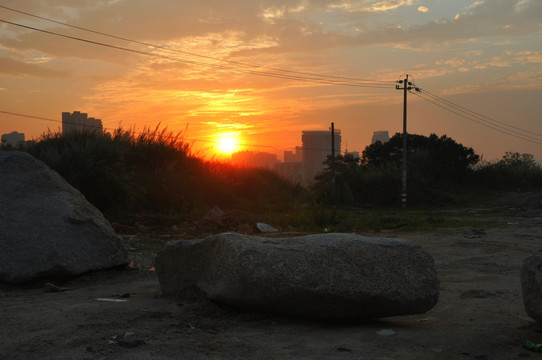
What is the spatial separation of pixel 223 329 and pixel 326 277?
0.88 meters

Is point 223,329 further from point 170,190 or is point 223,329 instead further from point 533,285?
point 170,190

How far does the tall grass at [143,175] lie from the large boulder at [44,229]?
7156 mm

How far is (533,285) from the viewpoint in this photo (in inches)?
159

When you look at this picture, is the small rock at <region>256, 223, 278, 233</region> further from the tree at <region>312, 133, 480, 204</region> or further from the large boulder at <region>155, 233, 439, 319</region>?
the tree at <region>312, 133, 480, 204</region>

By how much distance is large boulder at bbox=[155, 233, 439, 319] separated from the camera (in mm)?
4188

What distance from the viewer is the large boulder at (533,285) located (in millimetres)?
4004

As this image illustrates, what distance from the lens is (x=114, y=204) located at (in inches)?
571

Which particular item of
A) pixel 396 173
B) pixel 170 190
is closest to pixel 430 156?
pixel 396 173

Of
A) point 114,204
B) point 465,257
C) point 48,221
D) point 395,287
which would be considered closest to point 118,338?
point 395,287

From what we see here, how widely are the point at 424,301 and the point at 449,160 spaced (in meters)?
39.7

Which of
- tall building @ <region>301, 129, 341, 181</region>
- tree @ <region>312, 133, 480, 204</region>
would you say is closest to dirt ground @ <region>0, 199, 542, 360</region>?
tree @ <region>312, 133, 480, 204</region>

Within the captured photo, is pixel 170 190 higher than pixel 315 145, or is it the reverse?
pixel 315 145

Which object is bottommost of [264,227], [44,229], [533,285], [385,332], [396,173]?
[264,227]

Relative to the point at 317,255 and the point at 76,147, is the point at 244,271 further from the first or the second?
the point at 76,147
